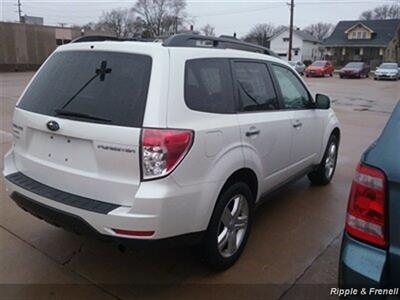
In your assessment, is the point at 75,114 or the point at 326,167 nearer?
the point at 75,114

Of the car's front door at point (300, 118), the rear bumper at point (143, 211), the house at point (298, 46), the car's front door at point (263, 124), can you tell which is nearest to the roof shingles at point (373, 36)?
the house at point (298, 46)

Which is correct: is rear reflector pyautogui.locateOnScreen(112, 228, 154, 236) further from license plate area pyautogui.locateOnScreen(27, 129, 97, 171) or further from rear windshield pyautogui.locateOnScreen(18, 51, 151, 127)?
rear windshield pyautogui.locateOnScreen(18, 51, 151, 127)

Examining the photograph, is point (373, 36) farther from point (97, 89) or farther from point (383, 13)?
point (97, 89)

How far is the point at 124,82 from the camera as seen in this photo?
8.84 feet

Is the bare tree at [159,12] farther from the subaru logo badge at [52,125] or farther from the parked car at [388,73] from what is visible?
the subaru logo badge at [52,125]

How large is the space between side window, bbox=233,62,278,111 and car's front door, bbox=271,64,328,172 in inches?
8.7

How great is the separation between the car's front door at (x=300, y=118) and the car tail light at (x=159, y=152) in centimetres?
186

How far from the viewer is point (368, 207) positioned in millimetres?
1951

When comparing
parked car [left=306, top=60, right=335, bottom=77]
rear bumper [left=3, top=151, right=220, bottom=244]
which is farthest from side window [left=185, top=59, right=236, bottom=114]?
parked car [left=306, top=60, right=335, bottom=77]

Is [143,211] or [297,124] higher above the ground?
[297,124]

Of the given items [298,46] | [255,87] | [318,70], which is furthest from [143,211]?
[298,46]

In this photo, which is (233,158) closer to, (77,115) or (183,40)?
(183,40)

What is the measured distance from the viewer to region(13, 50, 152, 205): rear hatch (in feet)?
8.38

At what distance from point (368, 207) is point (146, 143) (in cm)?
132
